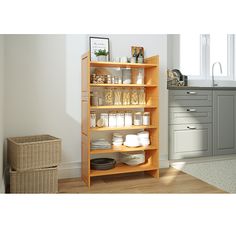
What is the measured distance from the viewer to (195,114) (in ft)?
11.9

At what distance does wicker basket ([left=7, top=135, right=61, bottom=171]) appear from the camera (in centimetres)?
223

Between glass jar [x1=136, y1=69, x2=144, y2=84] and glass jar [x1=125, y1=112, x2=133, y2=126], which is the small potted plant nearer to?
glass jar [x1=136, y1=69, x2=144, y2=84]

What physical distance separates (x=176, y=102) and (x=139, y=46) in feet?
2.89

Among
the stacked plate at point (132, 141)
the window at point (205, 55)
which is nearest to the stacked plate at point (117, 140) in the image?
the stacked plate at point (132, 141)

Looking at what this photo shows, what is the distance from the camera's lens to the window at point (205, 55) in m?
4.07

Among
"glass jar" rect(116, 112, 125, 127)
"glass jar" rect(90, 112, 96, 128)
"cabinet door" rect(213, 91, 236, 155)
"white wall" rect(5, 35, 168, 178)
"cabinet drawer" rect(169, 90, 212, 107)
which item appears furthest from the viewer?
"cabinet door" rect(213, 91, 236, 155)

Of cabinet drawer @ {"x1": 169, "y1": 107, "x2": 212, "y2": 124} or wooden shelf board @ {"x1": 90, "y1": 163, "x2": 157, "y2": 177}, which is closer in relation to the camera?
wooden shelf board @ {"x1": 90, "y1": 163, "x2": 157, "y2": 177}

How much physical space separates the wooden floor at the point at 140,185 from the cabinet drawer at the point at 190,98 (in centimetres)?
96

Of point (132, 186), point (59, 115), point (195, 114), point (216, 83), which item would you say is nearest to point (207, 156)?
point (195, 114)

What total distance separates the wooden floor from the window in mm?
1814

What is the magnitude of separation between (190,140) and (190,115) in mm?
331

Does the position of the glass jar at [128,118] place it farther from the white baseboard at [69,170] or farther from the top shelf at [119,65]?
the white baseboard at [69,170]

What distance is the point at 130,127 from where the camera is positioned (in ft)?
9.30

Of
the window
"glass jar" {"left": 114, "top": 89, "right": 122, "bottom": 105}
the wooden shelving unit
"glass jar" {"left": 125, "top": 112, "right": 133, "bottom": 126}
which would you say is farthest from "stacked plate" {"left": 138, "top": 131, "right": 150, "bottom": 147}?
the window
